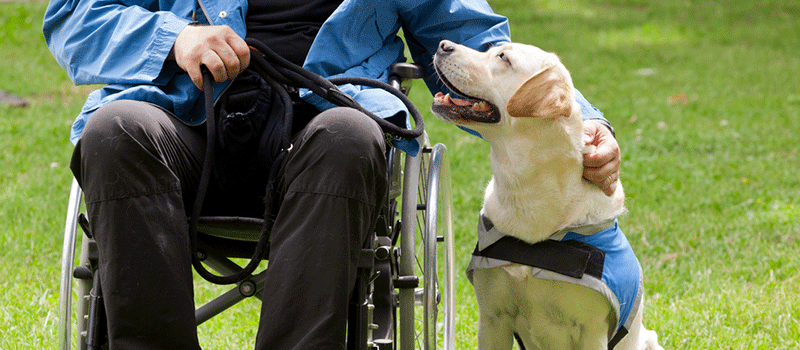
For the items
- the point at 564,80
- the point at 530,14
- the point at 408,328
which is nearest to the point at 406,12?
the point at 564,80

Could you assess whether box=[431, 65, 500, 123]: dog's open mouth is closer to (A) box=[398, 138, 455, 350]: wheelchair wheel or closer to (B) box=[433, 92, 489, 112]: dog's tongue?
(B) box=[433, 92, 489, 112]: dog's tongue

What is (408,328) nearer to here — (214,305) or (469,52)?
(214,305)

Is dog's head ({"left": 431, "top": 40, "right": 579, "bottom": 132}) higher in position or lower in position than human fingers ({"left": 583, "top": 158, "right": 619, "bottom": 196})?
higher

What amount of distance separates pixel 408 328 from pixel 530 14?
10.0 metres

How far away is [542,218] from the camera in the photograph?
1976 mm

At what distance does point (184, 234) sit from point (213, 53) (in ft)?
1.45

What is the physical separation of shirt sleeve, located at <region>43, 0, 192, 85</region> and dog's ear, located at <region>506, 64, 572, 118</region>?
85cm

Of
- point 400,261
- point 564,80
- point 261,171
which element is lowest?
point 400,261

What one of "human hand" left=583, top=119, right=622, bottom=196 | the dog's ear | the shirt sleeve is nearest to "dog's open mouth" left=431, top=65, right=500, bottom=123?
the dog's ear

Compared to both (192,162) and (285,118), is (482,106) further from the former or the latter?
(192,162)

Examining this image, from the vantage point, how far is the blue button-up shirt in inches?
73.4

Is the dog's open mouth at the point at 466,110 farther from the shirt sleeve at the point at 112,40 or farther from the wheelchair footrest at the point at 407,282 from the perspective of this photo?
the shirt sleeve at the point at 112,40

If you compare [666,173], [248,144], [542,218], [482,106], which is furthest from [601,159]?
[666,173]

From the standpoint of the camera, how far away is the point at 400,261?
2.06m
